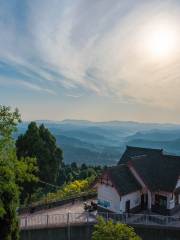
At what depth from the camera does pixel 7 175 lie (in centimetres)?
1938

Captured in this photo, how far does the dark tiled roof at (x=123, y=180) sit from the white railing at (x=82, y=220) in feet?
9.18

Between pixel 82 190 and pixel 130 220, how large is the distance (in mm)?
12724

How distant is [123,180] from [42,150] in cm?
1274

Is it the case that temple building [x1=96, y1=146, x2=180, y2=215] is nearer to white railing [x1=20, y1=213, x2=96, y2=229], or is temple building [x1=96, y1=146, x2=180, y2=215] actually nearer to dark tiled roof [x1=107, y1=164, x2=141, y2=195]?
dark tiled roof [x1=107, y1=164, x2=141, y2=195]

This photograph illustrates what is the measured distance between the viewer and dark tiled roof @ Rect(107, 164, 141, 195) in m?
35.1

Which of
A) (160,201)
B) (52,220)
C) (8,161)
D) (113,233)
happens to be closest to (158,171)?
(160,201)

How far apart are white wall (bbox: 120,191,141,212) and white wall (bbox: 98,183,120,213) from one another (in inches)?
16.9

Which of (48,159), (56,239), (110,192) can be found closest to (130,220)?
(110,192)

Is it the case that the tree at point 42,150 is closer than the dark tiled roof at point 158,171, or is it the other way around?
the dark tiled roof at point 158,171

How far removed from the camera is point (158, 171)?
38406 mm

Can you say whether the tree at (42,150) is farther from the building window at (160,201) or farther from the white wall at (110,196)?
the building window at (160,201)

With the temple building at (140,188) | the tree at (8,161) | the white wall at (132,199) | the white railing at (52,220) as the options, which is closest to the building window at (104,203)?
the temple building at (140,188)

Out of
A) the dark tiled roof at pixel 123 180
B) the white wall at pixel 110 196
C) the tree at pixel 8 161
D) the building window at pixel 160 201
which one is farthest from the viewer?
the building window at pixel 160 201

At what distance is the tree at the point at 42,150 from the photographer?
43156 millimetres
